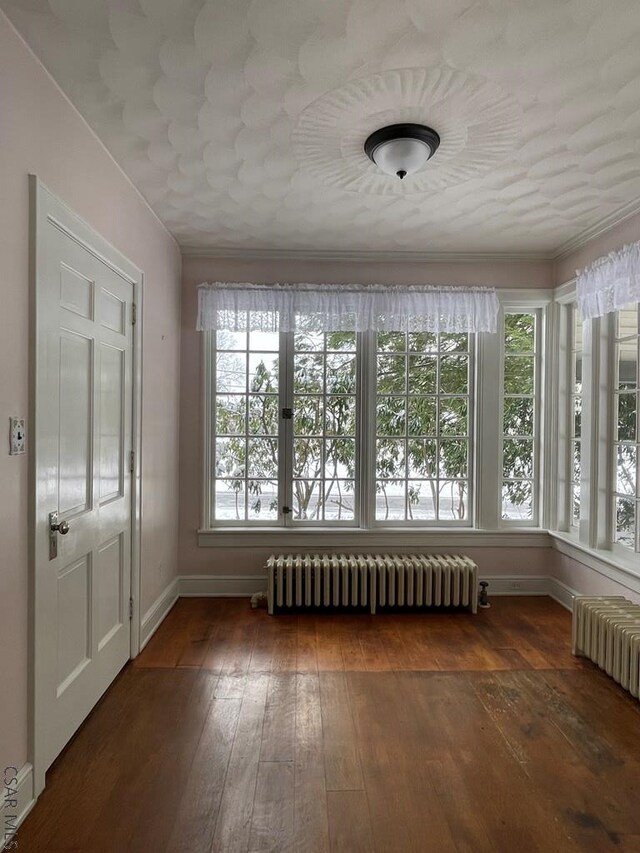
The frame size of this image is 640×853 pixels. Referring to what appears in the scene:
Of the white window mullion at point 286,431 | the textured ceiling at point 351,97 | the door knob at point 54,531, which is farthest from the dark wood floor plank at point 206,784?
the textured ceiling at point 351,97

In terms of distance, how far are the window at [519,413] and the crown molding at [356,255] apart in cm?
45

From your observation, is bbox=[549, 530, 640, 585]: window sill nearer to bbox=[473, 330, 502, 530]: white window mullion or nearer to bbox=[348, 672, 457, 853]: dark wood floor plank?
bbox=[473, 330, 502, 530]: white window mullion

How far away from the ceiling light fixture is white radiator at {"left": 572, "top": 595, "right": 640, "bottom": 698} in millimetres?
2466

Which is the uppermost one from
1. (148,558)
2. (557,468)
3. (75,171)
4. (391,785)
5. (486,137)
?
(486,137)

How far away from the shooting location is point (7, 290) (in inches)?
63.7

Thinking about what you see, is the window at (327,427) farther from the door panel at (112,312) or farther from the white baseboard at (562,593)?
the door panel at (112,312)

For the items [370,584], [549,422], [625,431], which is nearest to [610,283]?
[625,431]

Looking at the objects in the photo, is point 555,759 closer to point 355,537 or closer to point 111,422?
point 355,537

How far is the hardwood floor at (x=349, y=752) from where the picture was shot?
1662 millimetres

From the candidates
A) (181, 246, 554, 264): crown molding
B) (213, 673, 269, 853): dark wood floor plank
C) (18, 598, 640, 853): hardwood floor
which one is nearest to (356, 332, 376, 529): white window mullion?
(181, 246, 554, 264): crown molding

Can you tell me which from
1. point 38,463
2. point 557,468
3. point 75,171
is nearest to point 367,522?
point 557,468

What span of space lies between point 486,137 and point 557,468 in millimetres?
2550

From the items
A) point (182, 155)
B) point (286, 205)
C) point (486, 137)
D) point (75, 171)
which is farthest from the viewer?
point (286, 205)

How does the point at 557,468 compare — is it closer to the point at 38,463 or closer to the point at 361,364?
the point at 361,364
